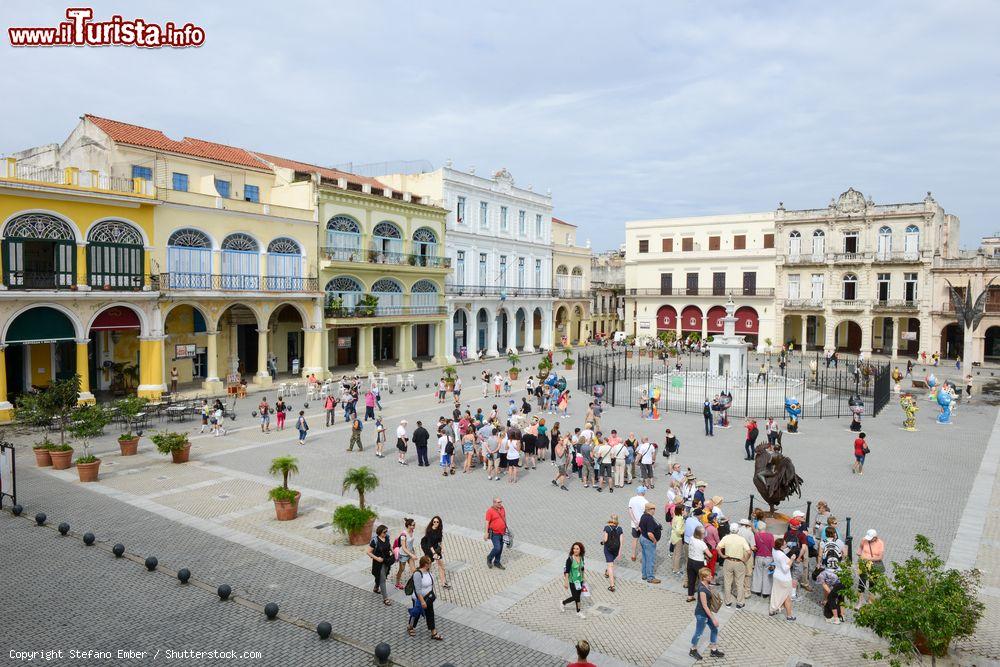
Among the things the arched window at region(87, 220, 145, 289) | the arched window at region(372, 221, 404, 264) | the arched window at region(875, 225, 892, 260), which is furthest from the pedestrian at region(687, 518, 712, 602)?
the arched window at region(875, 225, 892, 260)

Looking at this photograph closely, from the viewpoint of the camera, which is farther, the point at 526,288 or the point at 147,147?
the point at 526,288

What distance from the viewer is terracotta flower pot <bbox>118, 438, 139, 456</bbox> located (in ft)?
65.5

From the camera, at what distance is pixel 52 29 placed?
58.9 ft

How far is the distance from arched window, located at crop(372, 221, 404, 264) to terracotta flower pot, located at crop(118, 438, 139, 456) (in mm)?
20983

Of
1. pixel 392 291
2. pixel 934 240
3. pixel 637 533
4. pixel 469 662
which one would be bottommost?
pixel 469 662

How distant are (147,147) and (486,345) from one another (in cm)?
2756

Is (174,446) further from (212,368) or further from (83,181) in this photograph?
(83,181)

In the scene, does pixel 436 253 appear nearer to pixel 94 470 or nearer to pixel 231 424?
pixel 231 424

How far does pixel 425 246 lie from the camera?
43.8m

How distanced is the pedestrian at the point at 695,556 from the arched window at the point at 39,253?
25.3 metres

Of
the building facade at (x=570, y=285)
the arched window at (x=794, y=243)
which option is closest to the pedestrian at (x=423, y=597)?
the building facade at (x=570, y=285)

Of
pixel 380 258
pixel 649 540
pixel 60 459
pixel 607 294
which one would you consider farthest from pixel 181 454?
pixel 607 294

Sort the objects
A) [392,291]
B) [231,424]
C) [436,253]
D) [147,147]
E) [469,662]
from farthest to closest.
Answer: [436,253] → [392,291] → [147,147] → [231,424] → [469,662]

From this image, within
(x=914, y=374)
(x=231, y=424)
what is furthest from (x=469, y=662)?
(x=914, y=374)
